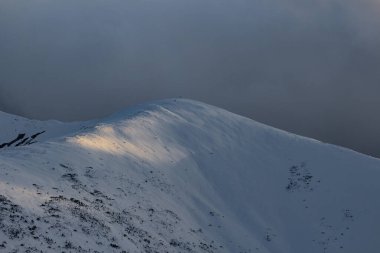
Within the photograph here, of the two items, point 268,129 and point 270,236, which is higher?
point 268,129

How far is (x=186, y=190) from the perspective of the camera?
46.5m

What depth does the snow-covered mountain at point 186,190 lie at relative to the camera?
96.0ft

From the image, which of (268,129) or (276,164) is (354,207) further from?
(268,129)

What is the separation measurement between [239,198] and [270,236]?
622cm

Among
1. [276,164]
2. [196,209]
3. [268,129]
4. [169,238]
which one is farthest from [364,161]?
[169,238]

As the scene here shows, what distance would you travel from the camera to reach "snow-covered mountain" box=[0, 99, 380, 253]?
2927 centimetres

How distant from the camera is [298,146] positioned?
59875 millimetres

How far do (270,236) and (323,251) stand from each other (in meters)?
4.60

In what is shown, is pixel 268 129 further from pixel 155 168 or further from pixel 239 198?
pixel 155 168

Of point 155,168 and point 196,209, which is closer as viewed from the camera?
point 196,209

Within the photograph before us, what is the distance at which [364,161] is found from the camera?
181 feet

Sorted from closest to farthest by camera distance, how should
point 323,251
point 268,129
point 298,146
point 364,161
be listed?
point 323,251 < point 364,161 < point 298,146 < point 268,129

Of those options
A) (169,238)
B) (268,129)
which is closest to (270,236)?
(169,238)

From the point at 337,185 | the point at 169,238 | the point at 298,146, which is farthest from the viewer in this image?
the point at 298,146
